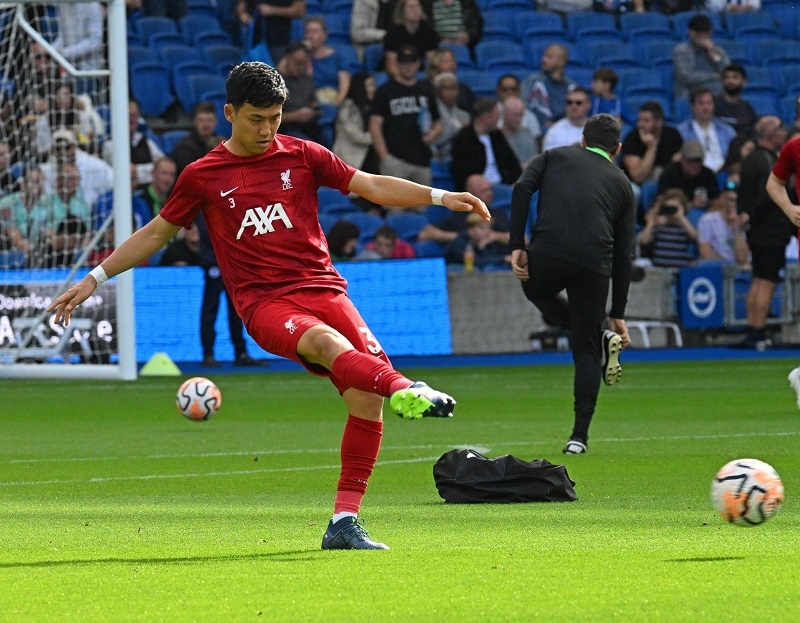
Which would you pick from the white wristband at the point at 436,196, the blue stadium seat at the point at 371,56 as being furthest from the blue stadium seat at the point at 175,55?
the white wristband at the point at 436,196

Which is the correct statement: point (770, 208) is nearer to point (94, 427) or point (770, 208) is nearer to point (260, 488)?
point (94, 427)

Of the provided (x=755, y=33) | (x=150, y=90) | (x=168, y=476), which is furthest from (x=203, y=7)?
(x=168, y=476)

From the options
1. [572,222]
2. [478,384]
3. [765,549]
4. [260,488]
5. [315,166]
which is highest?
[315,166]

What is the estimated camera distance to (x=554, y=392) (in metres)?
15.8

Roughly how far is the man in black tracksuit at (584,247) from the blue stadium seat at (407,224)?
11832 mm

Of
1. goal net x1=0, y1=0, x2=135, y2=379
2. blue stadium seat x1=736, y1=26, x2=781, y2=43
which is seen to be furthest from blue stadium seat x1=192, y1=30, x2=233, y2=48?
blue stadium seat x1=736, y1=26, x2=781, y2=43

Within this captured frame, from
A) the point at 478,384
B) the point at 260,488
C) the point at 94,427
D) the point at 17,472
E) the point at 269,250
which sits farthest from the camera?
the point at 478,384

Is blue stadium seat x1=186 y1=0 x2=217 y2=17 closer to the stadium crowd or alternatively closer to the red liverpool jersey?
the stadium crowd

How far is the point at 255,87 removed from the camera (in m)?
6.46

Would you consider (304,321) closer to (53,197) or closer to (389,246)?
(53,197)

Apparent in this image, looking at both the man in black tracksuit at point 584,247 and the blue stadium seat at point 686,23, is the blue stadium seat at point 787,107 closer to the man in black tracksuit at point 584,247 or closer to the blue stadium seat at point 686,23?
the blue stadium seat at point 686,23

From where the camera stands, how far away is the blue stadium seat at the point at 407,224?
2230 centimetres

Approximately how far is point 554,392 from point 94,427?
4.75 metres

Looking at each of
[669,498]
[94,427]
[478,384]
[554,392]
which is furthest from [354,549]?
[478,384]
